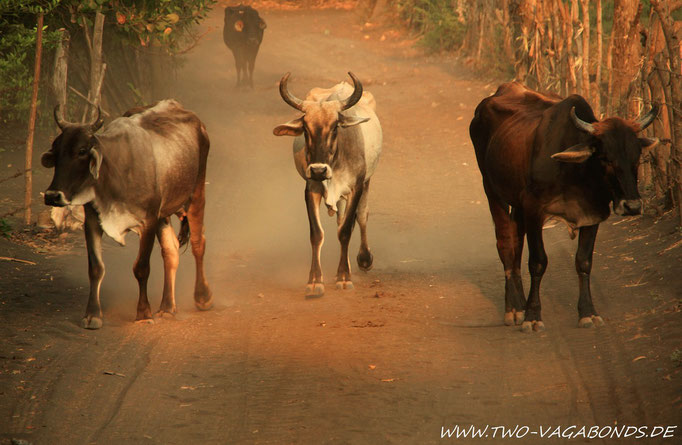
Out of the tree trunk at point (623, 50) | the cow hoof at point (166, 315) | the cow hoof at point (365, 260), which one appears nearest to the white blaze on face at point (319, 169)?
the cow hoof at point (365, 260)

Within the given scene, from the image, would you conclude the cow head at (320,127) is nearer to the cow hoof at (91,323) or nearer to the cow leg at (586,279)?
the cow hoof at (91,323)

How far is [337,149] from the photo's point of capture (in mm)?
8695

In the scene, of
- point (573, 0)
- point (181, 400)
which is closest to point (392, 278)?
point (181, 400)

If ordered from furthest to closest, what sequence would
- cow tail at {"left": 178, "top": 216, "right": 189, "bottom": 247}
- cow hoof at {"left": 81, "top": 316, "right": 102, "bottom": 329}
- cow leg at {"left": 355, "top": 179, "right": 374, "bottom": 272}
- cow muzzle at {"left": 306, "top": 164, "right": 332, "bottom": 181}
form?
cow leg at {"left": 355, "top": 179, "right": 374, "bottom": 272}
cow tail at {"left": 178, "top": 216, "right": 189, "bottom": 247}
cow muzzle at {"left": 306, "top": 164, "right": 332, "bottom": 181}
cow hoof at {"left": 81, "top": 316, "right": 102, "bottom": 329}

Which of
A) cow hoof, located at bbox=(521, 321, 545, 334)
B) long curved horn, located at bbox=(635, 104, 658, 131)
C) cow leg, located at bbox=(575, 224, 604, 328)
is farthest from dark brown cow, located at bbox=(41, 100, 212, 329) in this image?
long curved horn, located at bbox=(635, 104, 658, 131)

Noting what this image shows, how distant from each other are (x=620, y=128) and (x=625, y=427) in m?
2.40

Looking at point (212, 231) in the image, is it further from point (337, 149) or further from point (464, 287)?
point (464, 287)

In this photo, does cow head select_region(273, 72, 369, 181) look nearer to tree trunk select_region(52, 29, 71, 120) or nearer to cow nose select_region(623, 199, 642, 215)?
cow nose select_region(623, 199, 642, 215)

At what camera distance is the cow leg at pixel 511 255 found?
7238mm

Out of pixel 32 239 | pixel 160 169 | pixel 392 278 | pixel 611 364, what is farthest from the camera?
pixel 32 239

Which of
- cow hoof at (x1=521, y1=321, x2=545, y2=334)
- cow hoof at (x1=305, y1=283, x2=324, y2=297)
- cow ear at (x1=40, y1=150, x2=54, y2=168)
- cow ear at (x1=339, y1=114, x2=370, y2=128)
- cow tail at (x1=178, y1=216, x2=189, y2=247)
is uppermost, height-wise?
cow ear at (x1=339, y1=114, x2=370, y2=128)

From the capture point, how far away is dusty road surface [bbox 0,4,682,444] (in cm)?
519

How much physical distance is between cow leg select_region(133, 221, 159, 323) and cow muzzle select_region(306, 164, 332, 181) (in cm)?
154

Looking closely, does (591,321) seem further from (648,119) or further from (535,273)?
(648,119)
